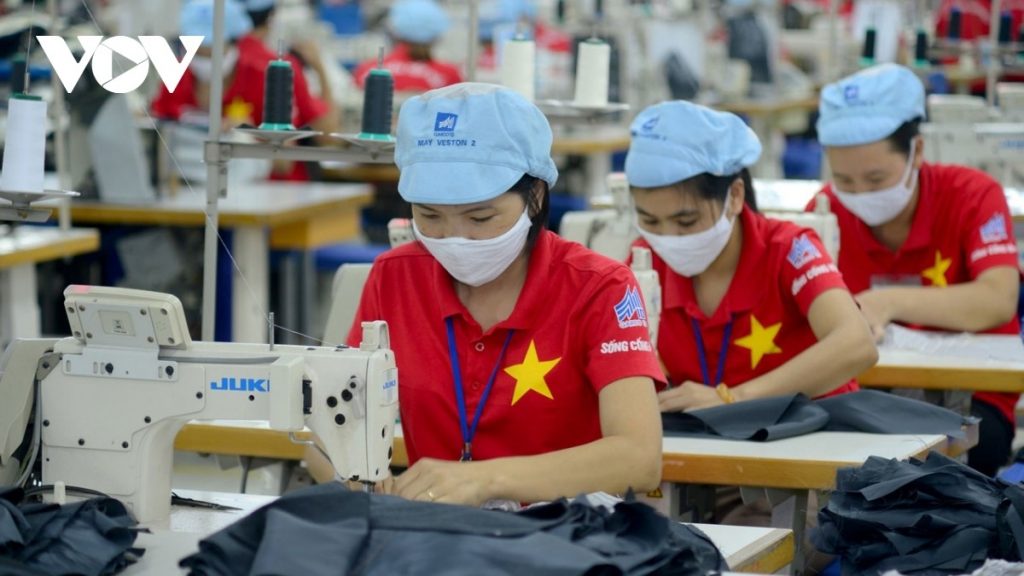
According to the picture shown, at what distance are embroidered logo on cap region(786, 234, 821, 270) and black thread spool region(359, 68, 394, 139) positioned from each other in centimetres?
86

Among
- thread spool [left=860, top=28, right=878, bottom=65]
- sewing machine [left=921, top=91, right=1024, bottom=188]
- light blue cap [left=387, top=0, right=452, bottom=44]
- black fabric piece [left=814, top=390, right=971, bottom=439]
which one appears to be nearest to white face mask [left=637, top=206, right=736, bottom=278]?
black fabric piece [left=814, top=390, right=971, bottom=439]

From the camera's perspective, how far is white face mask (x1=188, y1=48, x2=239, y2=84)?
24.1 ft

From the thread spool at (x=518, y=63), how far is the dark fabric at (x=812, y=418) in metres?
1.16

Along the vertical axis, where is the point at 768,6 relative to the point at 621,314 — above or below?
above

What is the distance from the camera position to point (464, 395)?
8.72 ft

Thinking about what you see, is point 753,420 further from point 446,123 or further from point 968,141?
point 968,141

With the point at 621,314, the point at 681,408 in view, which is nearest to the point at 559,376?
the point at 621,314

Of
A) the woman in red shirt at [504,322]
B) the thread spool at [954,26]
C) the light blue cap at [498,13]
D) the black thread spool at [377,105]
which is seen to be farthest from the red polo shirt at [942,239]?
the light blue cap at [498,13]

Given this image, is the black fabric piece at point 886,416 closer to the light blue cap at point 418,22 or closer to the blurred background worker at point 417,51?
the blurred background worker at point 417,51

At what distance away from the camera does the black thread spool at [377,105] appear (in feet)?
10.7

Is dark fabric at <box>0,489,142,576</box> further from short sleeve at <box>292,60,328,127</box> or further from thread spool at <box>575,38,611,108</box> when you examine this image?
short sleeve at <box>292,60,328,127</box>

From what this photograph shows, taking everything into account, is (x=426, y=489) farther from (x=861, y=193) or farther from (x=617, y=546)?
(x=861, y=193)

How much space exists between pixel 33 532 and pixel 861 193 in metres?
2.58

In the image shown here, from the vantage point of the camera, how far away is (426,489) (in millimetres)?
2264
